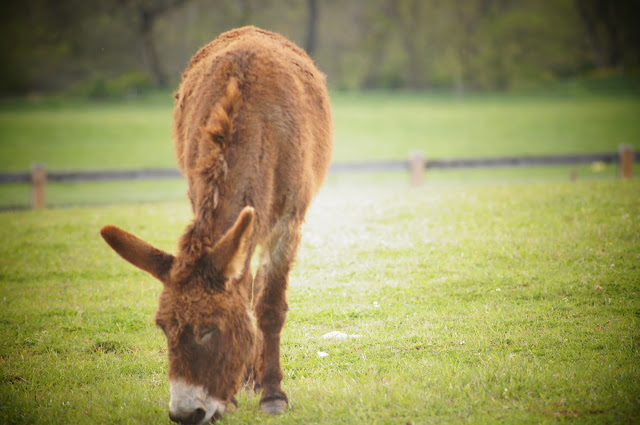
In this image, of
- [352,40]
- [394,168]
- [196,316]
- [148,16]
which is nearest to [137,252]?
[196,316]

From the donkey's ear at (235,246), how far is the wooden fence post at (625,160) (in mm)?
12613

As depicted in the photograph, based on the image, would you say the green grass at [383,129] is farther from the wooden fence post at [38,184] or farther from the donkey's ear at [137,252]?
the donkey's ear at [137,252]

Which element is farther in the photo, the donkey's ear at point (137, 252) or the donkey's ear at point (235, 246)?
the donkey's ear at point (137, 252)

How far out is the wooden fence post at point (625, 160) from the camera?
44.1 ft

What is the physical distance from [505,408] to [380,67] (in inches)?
2229

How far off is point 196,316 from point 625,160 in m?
12.9

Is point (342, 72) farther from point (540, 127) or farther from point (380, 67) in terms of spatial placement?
point (540, 127)

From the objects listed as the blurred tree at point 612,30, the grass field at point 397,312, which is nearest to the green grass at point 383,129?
the blurred tree at point 612,30

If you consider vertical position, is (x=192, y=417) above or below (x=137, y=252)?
below

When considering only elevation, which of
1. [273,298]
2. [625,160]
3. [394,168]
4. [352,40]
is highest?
[352,40]

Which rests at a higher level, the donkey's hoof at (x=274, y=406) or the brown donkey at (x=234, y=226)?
the brown donkey at (x=234, y=226)

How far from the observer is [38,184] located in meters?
13.0

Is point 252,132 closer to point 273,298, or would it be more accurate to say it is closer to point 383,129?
point 273,298

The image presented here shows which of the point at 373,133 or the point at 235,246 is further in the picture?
the point at 373,133
